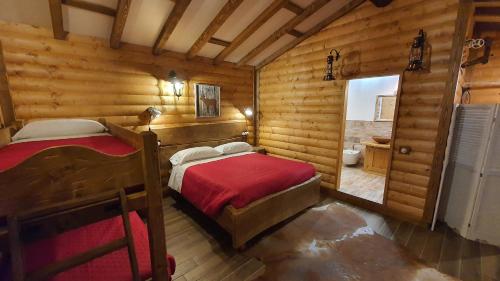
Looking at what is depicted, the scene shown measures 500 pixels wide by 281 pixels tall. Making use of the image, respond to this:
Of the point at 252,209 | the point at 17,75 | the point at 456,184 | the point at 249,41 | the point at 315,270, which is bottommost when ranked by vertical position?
the point at 315,270

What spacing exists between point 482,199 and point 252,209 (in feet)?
9.29

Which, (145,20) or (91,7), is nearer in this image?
(91,7)

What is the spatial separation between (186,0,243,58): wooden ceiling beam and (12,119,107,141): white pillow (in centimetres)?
196

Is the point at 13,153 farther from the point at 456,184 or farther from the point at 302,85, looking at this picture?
the point at 456,184

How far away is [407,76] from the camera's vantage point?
9.57 feet

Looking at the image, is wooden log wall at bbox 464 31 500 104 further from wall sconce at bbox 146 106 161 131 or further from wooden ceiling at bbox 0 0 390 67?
wall sconce at bbox 146 106 161 131

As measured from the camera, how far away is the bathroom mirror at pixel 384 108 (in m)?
5.38

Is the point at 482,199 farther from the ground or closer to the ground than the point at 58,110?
closer to the ground

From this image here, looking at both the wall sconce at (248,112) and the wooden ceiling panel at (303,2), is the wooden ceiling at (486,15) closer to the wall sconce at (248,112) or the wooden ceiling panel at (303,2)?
the wooden ceiling panel at (303,2)

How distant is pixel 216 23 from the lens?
3064 millimetres

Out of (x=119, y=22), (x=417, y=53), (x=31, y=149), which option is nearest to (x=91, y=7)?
(x=119, y=22)

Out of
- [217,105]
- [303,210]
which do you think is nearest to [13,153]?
[217,105]

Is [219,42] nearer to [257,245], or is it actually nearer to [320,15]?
[320,15]

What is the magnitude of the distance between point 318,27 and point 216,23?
Answer: 196 centimetres
